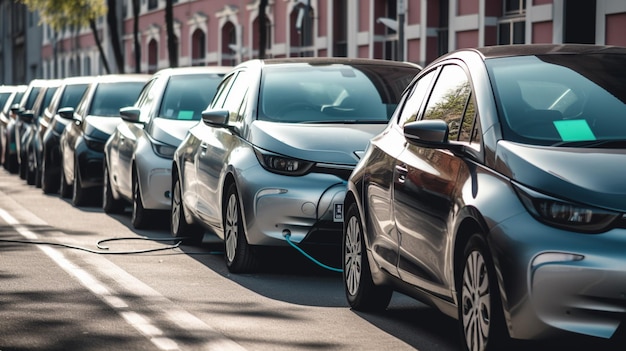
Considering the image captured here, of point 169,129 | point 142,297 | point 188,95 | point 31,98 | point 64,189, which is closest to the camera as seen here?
point 142,297

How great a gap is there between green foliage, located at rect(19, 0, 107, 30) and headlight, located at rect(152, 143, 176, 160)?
28.8 meters

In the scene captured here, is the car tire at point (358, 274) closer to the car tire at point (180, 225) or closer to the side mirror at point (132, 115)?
the car tire at point (180, 225)

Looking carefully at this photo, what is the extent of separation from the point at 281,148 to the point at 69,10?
33.2 metres

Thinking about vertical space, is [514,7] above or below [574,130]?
above

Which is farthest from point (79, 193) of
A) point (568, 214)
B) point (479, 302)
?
point (568, 214)

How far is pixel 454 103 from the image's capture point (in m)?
7.35

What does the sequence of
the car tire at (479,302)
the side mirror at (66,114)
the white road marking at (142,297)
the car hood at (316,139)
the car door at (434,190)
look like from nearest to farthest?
the car tire at (479,302) → the car door at (434,190) → the white road marking at (142,297) → the car hood at (316,139) → the side mirror at (66,114)

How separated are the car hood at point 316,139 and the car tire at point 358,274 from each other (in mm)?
1308

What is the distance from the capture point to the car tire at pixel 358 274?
845 centimetres

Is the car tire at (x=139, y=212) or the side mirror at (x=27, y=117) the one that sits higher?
the side mirror at (x=27, y=117)

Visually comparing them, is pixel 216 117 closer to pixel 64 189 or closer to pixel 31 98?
pixel 64 189

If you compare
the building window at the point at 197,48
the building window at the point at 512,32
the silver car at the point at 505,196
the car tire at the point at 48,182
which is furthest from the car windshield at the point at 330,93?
the building window at the point at 197,48

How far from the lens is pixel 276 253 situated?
10.4m

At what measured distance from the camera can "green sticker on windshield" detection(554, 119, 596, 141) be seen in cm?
662
